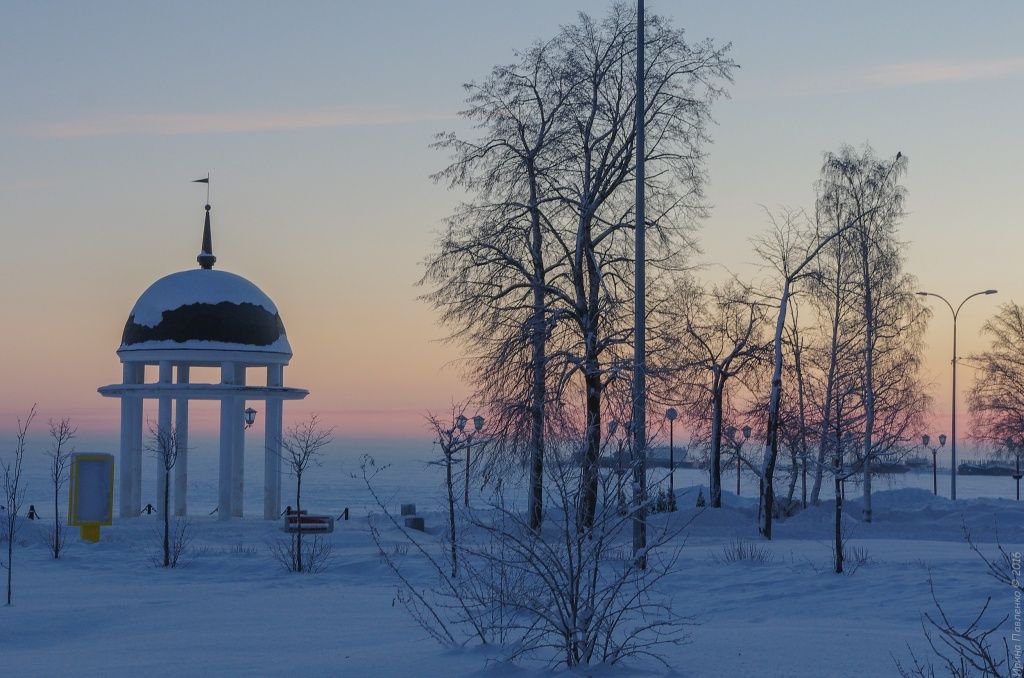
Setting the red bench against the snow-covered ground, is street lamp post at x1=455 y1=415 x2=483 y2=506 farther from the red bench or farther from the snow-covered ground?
the red bench

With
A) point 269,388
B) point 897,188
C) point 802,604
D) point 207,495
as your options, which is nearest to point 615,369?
point 802,604

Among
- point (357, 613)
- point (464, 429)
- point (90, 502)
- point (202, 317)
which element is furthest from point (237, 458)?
point (357, 613)

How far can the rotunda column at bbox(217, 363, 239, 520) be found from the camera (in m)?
36.3

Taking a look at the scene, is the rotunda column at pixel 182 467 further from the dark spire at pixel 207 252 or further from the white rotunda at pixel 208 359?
the dark spire at pixel 207 252

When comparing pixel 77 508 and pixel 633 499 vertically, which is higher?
pixel 633 499

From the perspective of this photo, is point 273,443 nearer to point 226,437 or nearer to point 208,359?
point 226,437

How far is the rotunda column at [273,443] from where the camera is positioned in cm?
3719

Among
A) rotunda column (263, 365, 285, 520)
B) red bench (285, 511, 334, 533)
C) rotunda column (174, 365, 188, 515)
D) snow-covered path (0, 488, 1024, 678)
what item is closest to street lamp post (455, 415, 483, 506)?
snow-covered path (0, 488, 1024, 678)

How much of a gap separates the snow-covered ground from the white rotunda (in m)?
7.36

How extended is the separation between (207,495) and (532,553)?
10087 centimetres

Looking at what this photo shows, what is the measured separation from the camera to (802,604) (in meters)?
15.7

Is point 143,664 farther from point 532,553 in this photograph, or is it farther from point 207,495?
point 207,495

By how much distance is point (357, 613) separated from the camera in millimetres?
16266

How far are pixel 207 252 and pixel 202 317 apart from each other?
3913 mm
